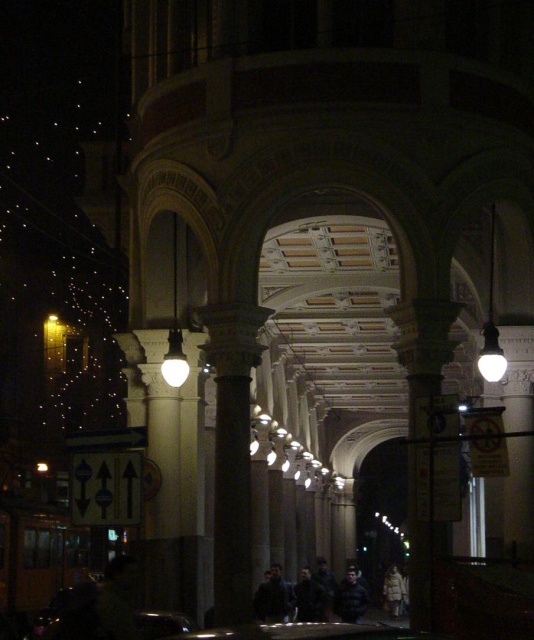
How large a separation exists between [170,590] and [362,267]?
354 inches

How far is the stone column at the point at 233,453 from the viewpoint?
1833 cm

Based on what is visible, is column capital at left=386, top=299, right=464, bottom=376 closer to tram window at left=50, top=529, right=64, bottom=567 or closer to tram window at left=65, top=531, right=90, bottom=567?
tram window at left=50, top=529, right=64, bottom=567

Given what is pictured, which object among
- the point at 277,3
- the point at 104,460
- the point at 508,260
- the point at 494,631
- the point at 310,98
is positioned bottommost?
the point at 494,631

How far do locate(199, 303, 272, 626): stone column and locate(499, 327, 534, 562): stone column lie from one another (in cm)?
389

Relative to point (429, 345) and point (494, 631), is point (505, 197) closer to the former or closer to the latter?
point (429, 345)

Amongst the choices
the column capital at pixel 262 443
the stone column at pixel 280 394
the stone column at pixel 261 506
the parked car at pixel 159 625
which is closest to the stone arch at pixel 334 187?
the parked car at pixel 159 625

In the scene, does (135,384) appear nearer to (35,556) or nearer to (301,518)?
(35,556)

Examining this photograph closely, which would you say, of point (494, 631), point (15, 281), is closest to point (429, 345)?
point (494, 631)

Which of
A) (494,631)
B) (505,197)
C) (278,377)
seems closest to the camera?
(494,631)

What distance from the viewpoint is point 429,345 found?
18219 mm

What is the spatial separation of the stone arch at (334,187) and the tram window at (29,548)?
16131 mm

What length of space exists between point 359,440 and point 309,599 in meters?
29.9

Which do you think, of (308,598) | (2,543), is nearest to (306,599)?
(308,598)

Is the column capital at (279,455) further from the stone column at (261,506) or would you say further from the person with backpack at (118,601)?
the person with backpack at (118,601)
